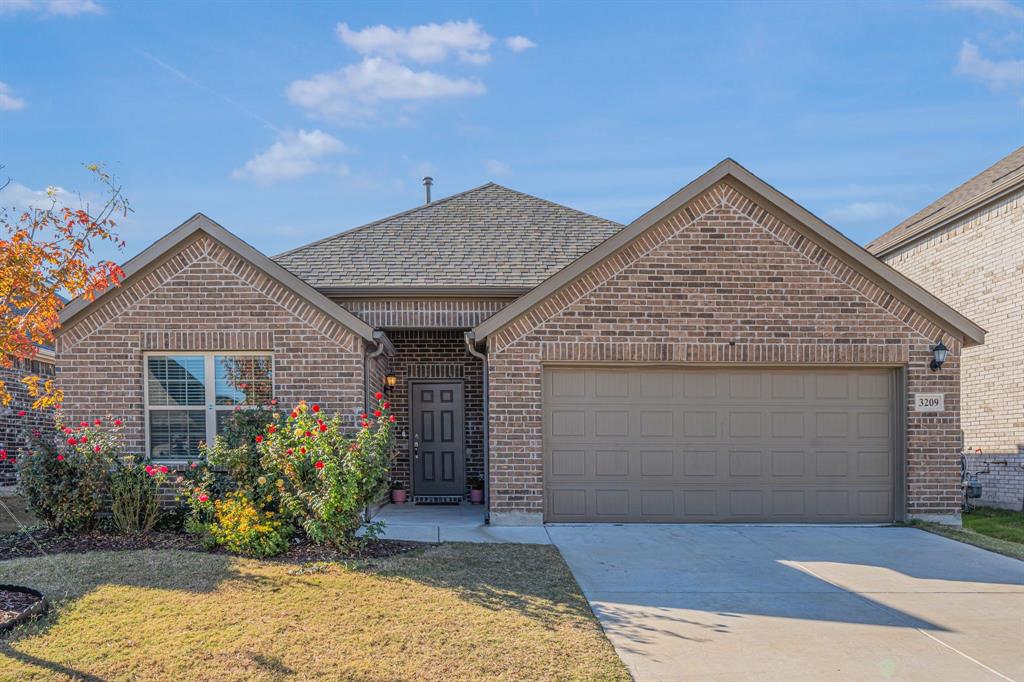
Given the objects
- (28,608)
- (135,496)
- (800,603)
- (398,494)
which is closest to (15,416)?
(135,496)

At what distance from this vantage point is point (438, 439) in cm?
1357

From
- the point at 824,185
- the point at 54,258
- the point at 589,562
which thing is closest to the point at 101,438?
the point at 54,258

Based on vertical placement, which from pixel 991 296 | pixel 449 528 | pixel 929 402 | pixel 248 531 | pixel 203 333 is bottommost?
pixel 449 528

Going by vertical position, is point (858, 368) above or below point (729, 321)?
below

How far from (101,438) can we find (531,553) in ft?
19.0

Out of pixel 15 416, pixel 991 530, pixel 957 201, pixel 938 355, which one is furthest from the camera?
pixel 957 201

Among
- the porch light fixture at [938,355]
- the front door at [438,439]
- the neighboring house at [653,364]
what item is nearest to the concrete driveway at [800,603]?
the neighboring house at [653,364]

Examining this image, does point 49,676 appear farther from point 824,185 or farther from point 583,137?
point 824,185

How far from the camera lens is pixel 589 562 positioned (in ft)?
27.4

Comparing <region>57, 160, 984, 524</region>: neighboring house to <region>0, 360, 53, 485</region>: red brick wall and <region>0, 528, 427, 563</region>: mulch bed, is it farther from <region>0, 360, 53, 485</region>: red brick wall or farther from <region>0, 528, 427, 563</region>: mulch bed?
<region>0, 360, 53, 485</region>: red brick wall

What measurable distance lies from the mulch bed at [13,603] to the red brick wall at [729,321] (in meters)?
5.72

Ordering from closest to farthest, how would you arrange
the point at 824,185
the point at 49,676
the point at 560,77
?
the point at 49,676, the point at 560,77, the point at 824,185

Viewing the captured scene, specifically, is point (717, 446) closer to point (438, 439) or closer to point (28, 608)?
point (438, 439)

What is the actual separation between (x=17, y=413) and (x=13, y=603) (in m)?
8.56
